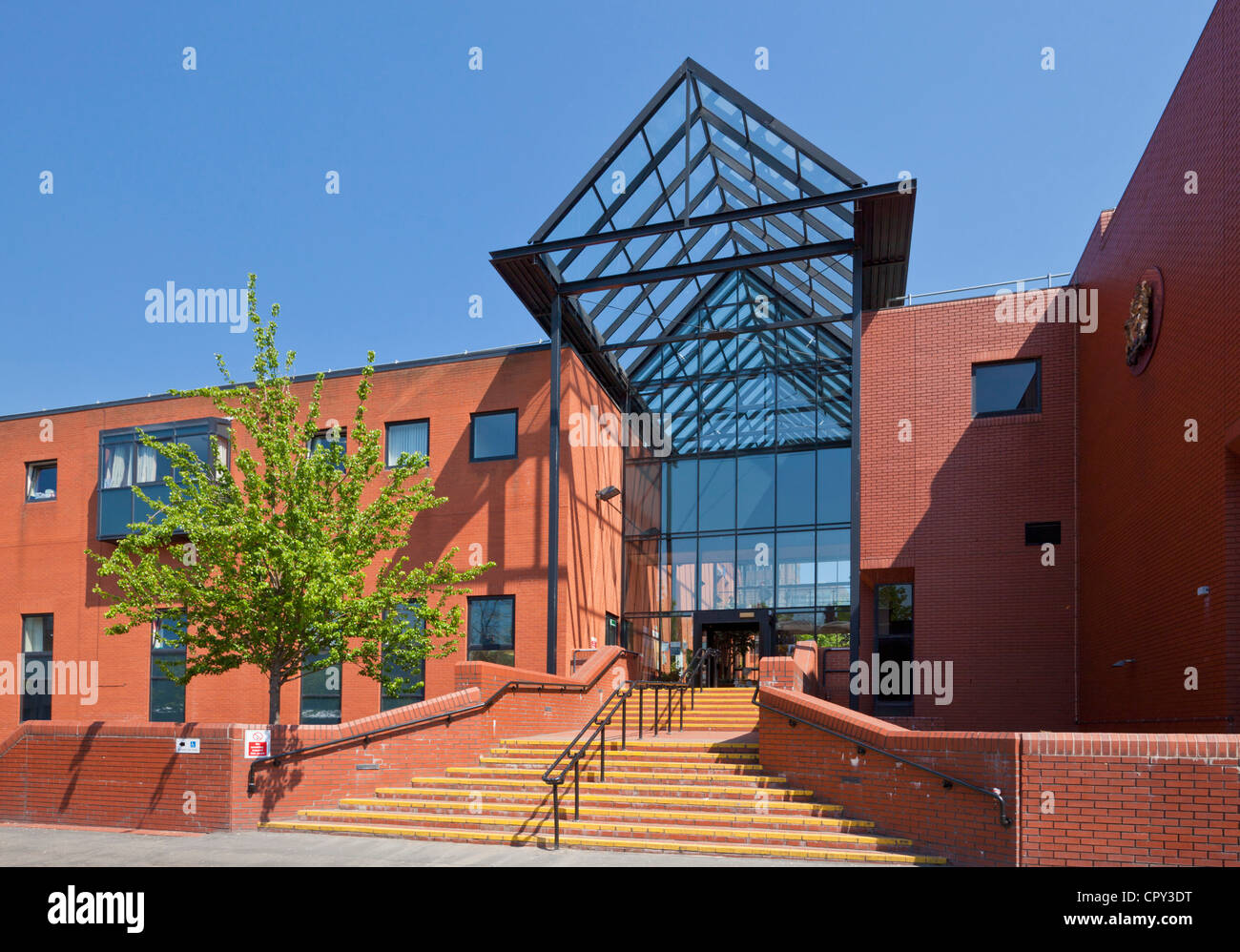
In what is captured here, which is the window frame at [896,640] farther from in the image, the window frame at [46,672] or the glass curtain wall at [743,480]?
the window frame at [46,672]

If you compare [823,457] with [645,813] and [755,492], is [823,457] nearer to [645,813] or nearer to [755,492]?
[755,492]

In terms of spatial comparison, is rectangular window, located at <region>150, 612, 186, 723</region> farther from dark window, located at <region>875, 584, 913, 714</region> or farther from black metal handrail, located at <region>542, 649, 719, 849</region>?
dark window, located at <region>875, 584, 913, 714</region>

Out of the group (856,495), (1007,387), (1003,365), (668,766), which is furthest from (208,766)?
(1003,365)

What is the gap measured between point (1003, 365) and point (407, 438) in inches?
461

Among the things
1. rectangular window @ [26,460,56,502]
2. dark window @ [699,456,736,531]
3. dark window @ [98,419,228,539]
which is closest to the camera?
dark window @ [98,419,228,539]

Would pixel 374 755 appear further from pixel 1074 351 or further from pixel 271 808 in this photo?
pixel 1074 351

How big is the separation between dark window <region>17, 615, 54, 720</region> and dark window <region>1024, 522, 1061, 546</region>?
2041 cm

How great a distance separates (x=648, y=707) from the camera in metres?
16.5

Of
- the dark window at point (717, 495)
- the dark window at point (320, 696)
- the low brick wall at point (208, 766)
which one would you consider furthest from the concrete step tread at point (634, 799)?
the dark window at point (717, 495)

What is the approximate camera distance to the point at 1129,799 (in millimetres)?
8117

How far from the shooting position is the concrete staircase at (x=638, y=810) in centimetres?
990

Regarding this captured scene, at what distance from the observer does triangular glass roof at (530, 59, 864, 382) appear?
57.4 feet

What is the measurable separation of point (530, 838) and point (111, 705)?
47.8 ft

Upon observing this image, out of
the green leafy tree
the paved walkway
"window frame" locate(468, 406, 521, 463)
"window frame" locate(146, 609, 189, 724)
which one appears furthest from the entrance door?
the paved walkway
